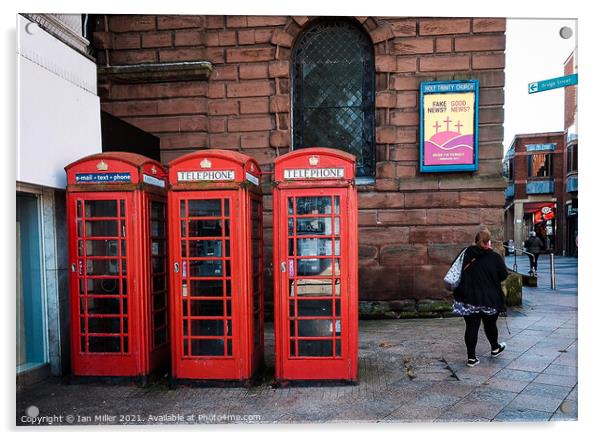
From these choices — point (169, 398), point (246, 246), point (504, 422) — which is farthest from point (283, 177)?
point (504, 422)

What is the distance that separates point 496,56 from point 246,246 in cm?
522

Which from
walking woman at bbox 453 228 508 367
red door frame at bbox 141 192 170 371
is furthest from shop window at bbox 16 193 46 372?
walking woman at bbox 453 228 508 367

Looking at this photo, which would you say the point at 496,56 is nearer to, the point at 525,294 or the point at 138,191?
the point at 525,294

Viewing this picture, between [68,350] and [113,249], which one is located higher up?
[113,249]

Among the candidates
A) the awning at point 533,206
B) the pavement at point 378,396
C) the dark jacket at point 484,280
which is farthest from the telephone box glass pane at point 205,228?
the awning at point 533,206

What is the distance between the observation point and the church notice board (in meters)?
6.64

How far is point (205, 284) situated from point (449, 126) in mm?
4766

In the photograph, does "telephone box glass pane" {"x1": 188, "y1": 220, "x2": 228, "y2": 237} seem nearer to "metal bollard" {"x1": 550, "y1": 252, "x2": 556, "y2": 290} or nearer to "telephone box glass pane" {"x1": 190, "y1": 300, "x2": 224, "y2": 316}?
"telephone box glass pane" {"x1": 190, "y1": 300, "x2": 224, "y2": 316}

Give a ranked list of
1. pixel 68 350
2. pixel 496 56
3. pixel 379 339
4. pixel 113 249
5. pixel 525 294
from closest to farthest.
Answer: pixel 113 249 → pixel 68 350 → pixel 379 339 → pixel 496 56 → pixel 525 294

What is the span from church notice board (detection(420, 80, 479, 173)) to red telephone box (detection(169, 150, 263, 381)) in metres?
3.56

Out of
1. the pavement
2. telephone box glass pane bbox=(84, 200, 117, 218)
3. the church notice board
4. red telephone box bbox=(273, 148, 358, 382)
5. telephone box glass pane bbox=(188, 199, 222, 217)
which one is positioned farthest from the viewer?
the church notice board

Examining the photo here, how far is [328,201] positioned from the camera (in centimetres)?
424

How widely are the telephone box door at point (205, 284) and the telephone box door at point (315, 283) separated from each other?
52 cm

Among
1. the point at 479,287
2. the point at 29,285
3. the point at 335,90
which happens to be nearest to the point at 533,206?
the point at 335,90
